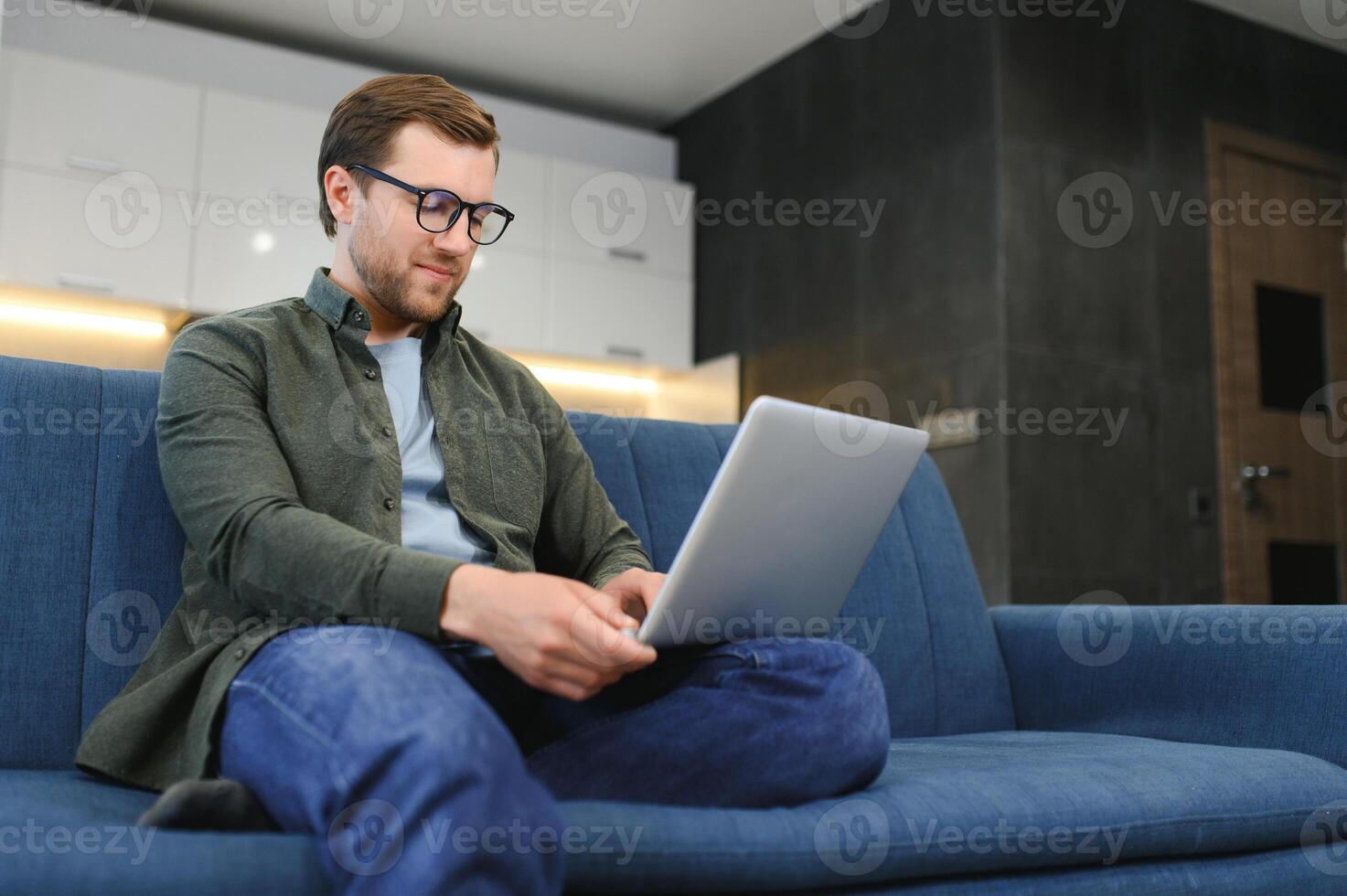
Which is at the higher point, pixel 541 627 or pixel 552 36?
pixel 552 36

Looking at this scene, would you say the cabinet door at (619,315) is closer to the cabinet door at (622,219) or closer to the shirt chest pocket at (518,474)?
the cabinet door at (622,219)

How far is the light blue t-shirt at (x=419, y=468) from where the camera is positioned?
1.40 m

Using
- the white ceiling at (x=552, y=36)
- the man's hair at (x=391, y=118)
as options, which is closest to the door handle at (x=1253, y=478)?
the white ceiling at (x=552, y=36)

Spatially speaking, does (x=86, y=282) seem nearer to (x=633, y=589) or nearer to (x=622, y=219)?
(x=622, y=219)

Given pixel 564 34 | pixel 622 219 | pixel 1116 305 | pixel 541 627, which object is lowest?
pixel 541 627

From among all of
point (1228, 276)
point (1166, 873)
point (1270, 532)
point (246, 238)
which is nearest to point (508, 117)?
point (246, 238)

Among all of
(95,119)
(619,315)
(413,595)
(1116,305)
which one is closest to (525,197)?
(619,315)

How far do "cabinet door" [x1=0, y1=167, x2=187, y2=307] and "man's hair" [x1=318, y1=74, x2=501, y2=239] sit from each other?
107 inches

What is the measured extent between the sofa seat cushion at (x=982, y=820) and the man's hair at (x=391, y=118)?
2.77ft

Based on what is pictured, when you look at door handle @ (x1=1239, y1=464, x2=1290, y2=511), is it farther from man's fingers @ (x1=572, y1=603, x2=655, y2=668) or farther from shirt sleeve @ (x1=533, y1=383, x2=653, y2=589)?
man's fingers @ (x1=572, y1=603, x2=655, y2=668)

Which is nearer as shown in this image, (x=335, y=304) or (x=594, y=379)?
(x=335, y=304)

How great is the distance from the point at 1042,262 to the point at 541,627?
303cm

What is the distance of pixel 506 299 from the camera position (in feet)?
15.2

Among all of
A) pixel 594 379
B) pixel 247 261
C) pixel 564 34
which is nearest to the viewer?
pixel 247 261
